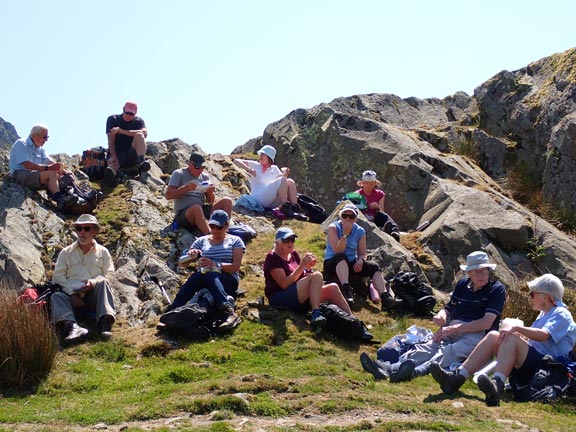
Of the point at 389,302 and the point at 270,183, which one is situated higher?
the point at 270,183

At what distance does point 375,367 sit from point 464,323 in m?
1.48

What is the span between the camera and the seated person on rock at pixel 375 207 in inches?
617

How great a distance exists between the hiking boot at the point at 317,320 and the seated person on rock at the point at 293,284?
20mm

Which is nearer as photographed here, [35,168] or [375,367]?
[375,367]

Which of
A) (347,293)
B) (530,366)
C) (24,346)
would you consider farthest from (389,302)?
(24,346)

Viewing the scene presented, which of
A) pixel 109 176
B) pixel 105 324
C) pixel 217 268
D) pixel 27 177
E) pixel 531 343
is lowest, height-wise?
pixel 531 343

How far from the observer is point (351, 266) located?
1295cm

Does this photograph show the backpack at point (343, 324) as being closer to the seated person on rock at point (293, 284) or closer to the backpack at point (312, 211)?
the seated person on rock at point (293, 284)

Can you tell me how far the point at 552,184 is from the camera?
759 inches

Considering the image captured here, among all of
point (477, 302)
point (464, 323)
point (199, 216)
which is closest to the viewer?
point (464, 323)

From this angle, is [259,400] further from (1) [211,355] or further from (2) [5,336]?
(2) [5,336]

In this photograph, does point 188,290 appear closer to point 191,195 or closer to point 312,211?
point 191,195

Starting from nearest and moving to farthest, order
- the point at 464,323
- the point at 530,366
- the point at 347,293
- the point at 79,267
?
the point at 530,366 → the point at 464,323 → the point at 79,267 → the point at 347,293

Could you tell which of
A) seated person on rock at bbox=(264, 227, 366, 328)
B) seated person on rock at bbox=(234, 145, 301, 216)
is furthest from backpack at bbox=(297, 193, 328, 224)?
seated person on rock at bbox=(264, 227, 366, 328)
